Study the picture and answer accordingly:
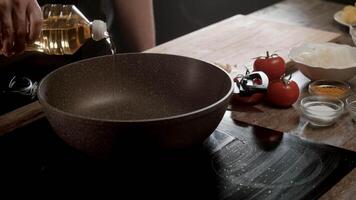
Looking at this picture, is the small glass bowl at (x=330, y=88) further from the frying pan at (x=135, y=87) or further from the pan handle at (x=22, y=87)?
the pan handle at (x=22, y=87)

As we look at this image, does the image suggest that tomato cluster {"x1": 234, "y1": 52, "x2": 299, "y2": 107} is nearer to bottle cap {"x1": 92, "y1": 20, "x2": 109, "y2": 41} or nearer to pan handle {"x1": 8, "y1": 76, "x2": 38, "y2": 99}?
bottle cap {"x1": 92, "y1": 20, "x2": 109, "y2": 41}

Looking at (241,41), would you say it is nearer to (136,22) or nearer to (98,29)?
(136,22)

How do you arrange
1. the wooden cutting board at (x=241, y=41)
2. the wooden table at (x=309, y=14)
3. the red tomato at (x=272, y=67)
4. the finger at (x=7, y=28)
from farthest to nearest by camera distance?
the wooden table at (x=309, y=14)
the wooden cutting board at (x=241, y=41)
the red tomato at (x=272, y=67)
the finger at (x=7, y=28)

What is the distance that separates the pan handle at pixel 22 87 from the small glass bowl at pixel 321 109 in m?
0.77

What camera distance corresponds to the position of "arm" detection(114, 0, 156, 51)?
2342 mm

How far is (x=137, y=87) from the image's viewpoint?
1395mm

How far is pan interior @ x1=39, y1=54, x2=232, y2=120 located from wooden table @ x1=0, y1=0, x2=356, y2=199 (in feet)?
0.41

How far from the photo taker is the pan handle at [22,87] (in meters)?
1.56

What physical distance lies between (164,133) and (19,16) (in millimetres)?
512

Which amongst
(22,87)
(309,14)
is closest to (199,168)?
(22,87)

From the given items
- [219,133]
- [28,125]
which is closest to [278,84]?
[219,133]

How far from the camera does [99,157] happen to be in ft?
3.52

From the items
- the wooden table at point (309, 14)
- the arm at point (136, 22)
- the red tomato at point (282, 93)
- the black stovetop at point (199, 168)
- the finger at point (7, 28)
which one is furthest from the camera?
the arm at point (136, 22)

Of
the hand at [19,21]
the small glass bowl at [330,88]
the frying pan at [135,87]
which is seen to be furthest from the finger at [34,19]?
the small glass bowl at [330,88]
